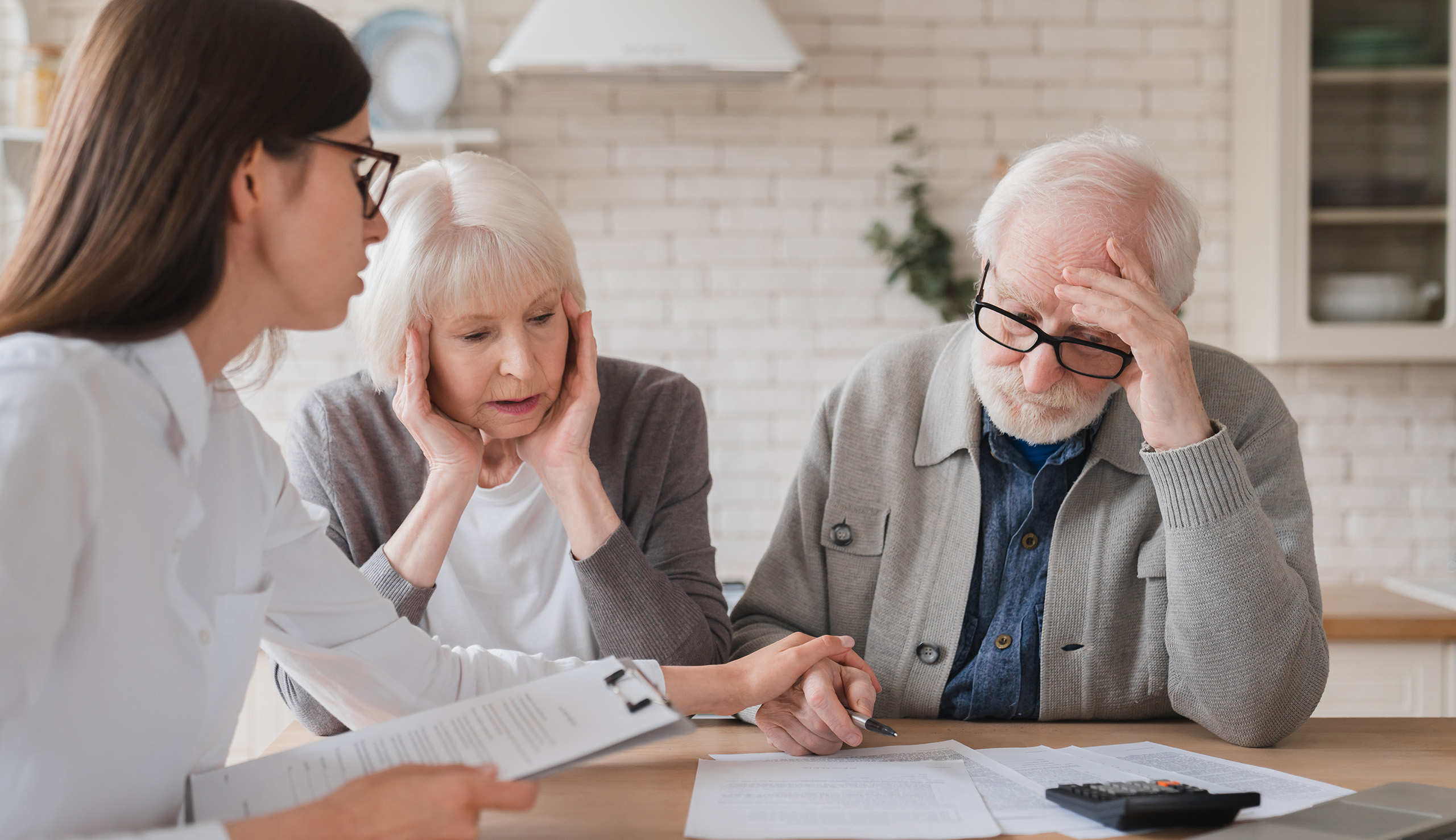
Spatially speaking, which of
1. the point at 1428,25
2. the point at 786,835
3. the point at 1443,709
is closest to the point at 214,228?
the point at 786,835

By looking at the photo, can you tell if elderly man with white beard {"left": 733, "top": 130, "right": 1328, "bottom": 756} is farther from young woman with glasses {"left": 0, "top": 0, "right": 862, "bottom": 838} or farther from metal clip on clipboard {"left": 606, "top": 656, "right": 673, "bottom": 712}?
young woman with glasses {"left": 0, "top": 0, "right": 862, "bottom": 838}

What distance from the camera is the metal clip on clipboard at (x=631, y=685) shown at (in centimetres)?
93

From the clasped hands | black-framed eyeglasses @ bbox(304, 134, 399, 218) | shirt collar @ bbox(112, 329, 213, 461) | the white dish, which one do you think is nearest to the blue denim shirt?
the clasped hands

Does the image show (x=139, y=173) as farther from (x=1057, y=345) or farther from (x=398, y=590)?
(x=1057, y=345)

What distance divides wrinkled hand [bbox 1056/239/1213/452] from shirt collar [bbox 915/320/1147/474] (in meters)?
0.12

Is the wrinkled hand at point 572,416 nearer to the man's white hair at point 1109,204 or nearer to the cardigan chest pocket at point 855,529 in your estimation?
the cardigan chest pocket at point 855,529

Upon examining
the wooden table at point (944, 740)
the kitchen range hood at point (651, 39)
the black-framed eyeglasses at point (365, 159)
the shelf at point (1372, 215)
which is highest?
the kitchen range hood at point (651, 39)

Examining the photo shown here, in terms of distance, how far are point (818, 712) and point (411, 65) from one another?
95.8 inches

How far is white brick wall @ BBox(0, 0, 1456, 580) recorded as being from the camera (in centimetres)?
308

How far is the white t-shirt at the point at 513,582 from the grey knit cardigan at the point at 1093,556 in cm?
26

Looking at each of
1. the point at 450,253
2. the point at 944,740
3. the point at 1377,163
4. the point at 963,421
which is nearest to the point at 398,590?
the point at 450,253

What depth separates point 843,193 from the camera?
3.11m

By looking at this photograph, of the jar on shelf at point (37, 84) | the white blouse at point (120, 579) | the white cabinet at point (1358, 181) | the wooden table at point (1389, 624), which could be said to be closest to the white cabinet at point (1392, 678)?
the wooden table at point (1389, 624)

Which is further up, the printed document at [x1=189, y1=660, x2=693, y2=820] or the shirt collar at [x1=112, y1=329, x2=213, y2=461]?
the shirt collar at [x1=112, y1=329, x2=213, y2=461]
